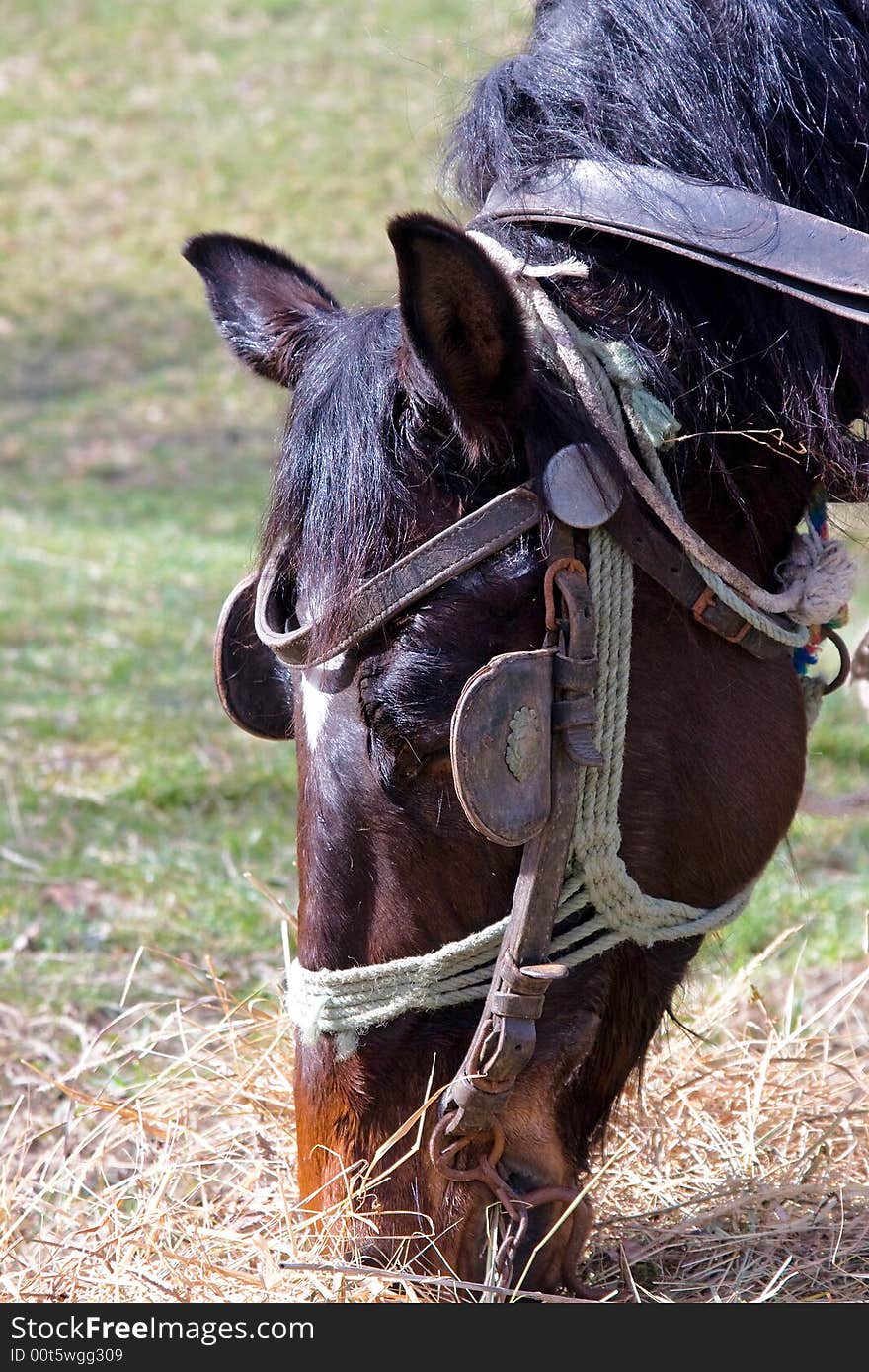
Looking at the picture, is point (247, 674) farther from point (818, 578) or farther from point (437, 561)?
point (818, 578)

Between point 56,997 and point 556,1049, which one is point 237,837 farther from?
point 556,1049

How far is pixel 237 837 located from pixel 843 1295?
2.17m

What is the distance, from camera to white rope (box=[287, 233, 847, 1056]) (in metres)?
1.64

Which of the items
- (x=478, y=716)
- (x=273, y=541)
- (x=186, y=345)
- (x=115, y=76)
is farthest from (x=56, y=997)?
(x=115, y=76)

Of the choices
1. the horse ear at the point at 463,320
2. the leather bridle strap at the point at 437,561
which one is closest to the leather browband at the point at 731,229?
the horse ear at the point at 463,320

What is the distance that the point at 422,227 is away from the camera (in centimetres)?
140

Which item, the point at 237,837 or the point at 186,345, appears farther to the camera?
the point at 186,345

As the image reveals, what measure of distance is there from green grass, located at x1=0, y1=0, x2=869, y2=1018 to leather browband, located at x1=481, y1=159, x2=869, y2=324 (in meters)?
0.48

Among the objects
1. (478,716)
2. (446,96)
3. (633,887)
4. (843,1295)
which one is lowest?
(843,1295)

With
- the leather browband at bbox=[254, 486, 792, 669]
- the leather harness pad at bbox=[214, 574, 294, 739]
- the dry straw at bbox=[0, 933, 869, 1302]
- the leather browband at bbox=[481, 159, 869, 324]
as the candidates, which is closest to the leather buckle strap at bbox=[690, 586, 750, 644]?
the leather browband at bbox=[254, 486, 792, 669]

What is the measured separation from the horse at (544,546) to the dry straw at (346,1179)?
117mm

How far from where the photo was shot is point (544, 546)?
1604mm

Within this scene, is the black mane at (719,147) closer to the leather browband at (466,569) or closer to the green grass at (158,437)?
the leather browband at (466,569)

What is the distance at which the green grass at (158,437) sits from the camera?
135 inches
